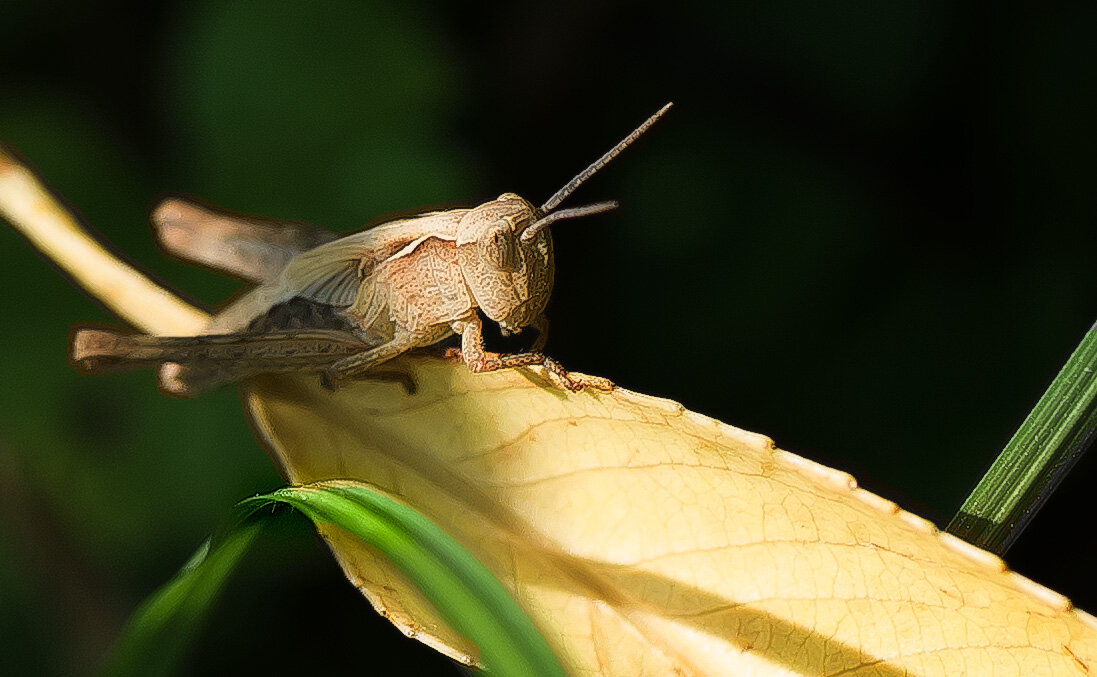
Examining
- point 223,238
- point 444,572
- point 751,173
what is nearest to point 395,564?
point 444,572

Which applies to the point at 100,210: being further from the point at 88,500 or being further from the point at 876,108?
the point at 876,108

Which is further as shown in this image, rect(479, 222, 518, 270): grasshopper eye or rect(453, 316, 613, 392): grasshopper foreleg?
rect(479, 222, 518, 270): grasshopper eye

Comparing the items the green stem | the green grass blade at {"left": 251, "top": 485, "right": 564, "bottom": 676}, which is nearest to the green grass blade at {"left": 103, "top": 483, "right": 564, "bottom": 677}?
the green grass blade at {"left": 251, "top": 485, "right": 564, "bottom": 676}

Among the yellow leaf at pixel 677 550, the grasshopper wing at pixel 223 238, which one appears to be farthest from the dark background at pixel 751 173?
the yellow leaf at pixel 677 550

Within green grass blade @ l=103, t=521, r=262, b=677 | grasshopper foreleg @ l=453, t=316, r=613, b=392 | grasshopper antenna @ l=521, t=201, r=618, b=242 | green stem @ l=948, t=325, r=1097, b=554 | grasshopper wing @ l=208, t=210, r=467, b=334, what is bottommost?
green grass blade @ l=103, t=521, r=262, b=677

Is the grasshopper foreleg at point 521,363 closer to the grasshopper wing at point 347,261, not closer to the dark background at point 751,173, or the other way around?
the grasshopper wing at point 347,261

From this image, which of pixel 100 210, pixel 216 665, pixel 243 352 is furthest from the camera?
pixel 100 210

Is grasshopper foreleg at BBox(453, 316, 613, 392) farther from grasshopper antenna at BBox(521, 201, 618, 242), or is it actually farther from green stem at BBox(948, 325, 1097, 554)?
green stem at BBox(948, 325, 1097, 554)

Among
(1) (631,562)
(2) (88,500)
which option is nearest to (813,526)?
(1) (631,562)
